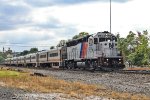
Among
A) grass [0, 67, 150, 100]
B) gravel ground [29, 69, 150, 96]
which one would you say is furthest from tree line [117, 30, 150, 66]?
grass [0, 67, 150, 100]

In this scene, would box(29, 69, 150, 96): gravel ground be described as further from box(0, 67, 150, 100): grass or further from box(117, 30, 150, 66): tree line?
box(117, 30, 150, 66): tree line

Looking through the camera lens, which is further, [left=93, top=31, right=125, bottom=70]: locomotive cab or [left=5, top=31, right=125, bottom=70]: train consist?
[left=5, top=31, right=125, bottom=70]: train consist

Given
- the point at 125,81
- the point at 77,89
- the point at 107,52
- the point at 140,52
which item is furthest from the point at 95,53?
the point at 140,52

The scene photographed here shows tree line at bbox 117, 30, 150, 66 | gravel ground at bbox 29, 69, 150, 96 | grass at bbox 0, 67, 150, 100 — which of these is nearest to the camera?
grass at bbox 0, 67, 150, 100

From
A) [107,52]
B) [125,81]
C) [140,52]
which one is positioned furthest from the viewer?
[140,52]

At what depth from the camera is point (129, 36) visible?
7500 centimetres

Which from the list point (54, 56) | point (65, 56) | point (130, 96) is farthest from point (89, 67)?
point (130, 96)

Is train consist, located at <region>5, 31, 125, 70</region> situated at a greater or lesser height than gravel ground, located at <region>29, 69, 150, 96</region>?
greater

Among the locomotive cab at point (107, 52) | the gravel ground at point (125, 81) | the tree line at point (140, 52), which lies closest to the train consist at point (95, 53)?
the locomotive cab at point (107, 52)

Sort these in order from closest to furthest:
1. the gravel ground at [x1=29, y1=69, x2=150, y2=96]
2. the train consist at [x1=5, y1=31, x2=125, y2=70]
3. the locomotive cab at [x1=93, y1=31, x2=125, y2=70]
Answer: the gravel ground at [x1=29, y1=69, x2=150, y2=96]
the locomotive cab at [x1=93, y1=31, x2=125, y2=70]
the train consist at [x1=5, y1=31, x2=125, y2=70]

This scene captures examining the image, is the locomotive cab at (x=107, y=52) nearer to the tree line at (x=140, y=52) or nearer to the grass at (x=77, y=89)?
the grass at (x=77, y=89)

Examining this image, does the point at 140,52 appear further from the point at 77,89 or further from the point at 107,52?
the point at 77,89

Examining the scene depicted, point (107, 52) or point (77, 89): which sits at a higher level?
point (107, 52)

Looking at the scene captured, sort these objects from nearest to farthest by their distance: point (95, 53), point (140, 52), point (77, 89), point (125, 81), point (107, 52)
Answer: point (77, 89), point (125, 81), point (107, 52), point (95, 53), point (140, 52)
